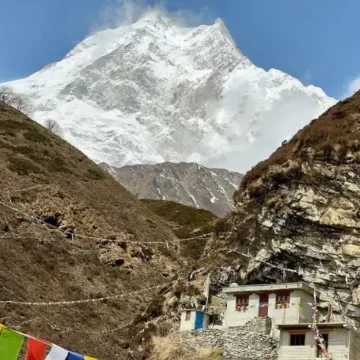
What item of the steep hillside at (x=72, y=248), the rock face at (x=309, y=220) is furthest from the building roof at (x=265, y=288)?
the steep hillside at (x=72, y=248)

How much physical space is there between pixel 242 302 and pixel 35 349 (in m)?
25.8

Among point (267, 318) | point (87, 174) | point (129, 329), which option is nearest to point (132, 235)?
point (87, 174)

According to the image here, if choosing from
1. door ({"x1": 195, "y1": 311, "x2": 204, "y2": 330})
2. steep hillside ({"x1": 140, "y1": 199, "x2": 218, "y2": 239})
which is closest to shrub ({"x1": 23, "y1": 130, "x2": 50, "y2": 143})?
steep hillside ({"x1": 140, "y1": 199, "x2": 218, "y2": 239})

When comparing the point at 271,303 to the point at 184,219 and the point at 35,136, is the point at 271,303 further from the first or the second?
the point at 184,219

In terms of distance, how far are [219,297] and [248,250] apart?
3.81 metres

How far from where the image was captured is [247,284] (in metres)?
49.7

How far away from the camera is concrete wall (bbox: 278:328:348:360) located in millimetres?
39031

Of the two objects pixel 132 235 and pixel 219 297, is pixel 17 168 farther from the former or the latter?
pixel 219 297

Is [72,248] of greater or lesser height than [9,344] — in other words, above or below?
above

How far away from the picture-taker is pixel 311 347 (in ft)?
132

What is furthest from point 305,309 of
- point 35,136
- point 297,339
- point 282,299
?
point 35,136

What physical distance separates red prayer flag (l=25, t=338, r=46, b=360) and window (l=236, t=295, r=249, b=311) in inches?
993

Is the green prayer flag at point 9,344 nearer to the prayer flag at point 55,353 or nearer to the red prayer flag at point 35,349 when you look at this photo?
the red prayer flag at point 35,349

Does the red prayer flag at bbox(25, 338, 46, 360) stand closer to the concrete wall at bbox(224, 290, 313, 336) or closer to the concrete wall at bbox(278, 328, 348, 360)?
the concrete wall at bbox(278, 328, 348, 360)
